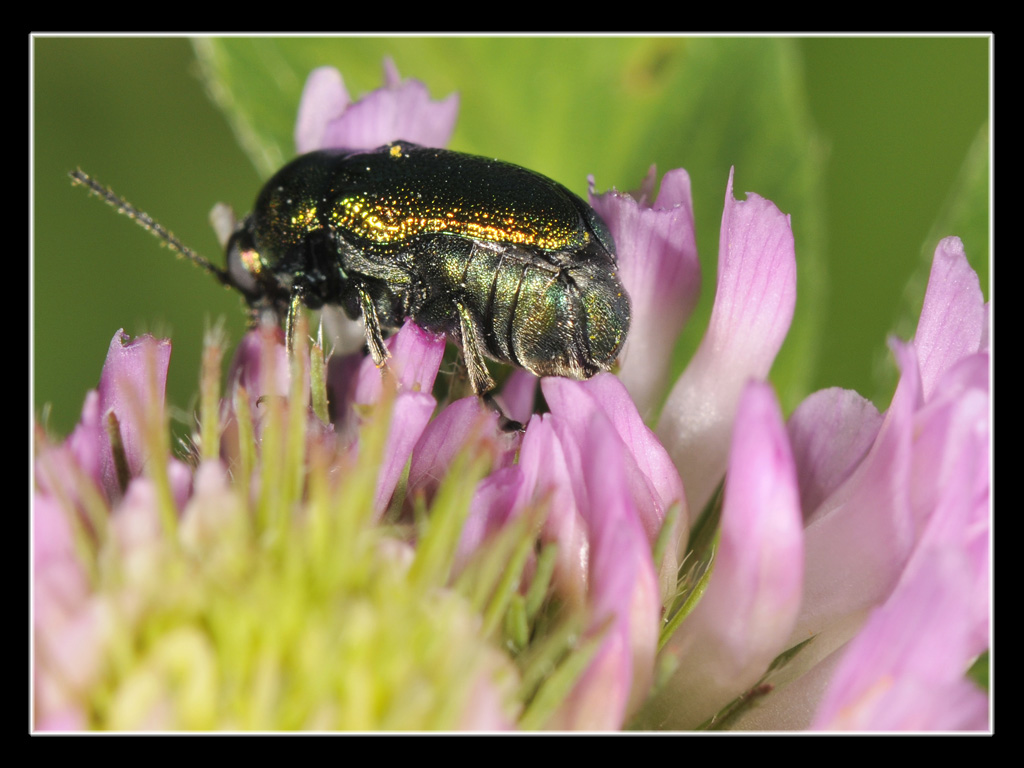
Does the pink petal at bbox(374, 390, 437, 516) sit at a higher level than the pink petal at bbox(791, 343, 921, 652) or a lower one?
higher

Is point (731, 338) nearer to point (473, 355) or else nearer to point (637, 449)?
point (637, 449)

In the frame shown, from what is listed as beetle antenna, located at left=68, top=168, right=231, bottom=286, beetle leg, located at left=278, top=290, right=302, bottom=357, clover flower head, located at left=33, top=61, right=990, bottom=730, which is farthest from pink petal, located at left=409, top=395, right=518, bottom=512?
beetle antenna, located at left=68, top=168, right=231, bottom=286

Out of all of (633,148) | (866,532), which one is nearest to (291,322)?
(866,532)

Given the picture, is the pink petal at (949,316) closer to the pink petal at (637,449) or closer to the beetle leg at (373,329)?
the pink petal at (637,449)

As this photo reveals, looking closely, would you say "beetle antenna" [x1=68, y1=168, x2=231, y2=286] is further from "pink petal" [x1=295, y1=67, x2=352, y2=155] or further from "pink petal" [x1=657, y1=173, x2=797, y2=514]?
"pink petal" [x1=657, y1=173, x2=797, y2=514]

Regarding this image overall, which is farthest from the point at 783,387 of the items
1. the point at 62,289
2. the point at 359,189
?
the point at 62,289

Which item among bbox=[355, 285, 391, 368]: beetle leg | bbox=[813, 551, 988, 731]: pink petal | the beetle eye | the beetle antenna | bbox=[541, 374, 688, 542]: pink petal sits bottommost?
bbox=[813, 551, 988, 731]: pink petal
